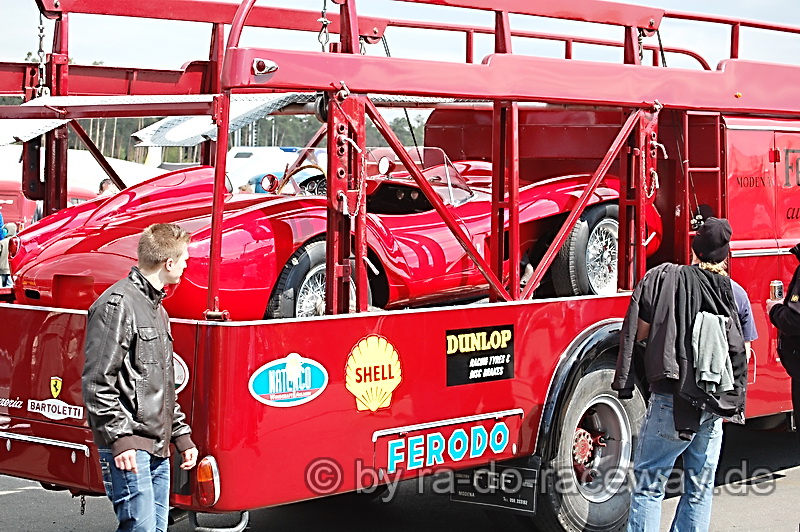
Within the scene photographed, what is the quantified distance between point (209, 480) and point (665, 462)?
2098 millimetres

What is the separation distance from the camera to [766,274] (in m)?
7.52

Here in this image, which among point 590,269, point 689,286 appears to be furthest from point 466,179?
point 689,286

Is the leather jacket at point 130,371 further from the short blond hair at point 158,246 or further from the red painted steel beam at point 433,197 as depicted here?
the red painted steel beam at point 433,197

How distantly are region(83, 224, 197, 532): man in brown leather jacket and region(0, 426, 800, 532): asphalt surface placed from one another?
2.24 metres

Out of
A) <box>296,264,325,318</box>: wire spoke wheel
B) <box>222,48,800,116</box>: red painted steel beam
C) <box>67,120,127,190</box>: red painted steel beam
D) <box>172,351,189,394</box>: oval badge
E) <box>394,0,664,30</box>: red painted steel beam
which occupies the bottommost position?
<box>172,351,189,394</box>: oval badge

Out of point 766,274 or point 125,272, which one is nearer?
point 125,272

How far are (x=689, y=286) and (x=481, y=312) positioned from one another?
3.33 ft

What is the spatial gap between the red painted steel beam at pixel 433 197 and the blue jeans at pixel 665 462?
100 cm

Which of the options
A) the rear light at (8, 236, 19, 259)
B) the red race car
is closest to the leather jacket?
the red race car

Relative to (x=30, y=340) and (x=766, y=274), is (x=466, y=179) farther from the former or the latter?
(x=30, y=340)

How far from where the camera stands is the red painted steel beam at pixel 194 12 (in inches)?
276

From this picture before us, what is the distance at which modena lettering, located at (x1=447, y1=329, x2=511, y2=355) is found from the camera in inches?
225

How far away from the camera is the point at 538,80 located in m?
6.07

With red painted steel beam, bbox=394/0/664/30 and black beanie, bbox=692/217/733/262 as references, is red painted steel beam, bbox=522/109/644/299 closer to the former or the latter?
red painted steel beam, bbox=394/0/664/30
